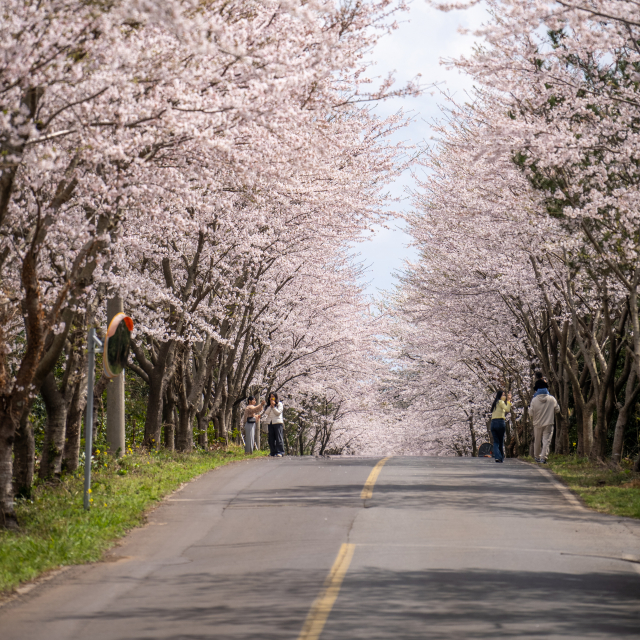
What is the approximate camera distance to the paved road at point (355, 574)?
7.51 meters

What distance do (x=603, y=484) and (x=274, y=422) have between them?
12081mm

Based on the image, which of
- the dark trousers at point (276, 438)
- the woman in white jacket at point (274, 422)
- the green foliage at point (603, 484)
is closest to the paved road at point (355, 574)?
the green foliage at point (603, 484)

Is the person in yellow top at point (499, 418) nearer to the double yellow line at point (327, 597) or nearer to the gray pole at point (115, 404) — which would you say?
the gray pole at point (115, 404)

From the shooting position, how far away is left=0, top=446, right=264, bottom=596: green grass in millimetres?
10523

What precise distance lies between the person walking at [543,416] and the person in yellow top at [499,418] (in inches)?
27.1

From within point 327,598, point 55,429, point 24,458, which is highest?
point 55,429

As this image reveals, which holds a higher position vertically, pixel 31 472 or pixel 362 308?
pixel 362 308

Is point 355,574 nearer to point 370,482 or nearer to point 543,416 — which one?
point 370,482

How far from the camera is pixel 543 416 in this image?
76.5 feet

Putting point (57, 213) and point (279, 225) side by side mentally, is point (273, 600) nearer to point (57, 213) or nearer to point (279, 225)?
point (57, 213)

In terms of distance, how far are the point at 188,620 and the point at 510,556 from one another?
4.21 metres

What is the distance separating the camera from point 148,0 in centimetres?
750

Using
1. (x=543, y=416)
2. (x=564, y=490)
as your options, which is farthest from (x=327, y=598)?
(x=543, y=416)

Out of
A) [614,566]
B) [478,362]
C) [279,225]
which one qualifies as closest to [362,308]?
[478,362]
